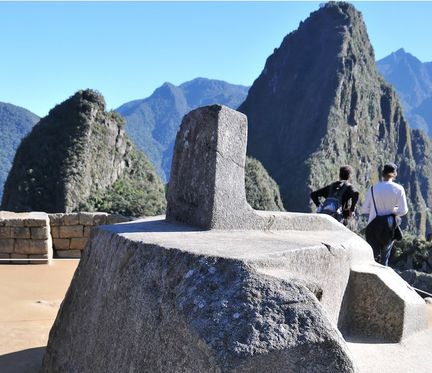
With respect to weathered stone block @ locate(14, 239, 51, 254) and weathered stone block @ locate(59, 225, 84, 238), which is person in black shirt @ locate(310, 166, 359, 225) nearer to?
weathered stone block @ locate(14, 239, 51, 254)

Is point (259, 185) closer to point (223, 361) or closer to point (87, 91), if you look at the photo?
point (87, 91)

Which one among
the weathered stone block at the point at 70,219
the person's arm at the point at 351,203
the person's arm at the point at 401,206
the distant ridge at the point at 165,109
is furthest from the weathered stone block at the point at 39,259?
the distant ridge at the point at 165,109

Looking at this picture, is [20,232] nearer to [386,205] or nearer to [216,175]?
[386,205]

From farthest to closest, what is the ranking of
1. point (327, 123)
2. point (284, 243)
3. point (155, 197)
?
1. point (327, 123)
2. point (155, 197)
3. point (284, 243)

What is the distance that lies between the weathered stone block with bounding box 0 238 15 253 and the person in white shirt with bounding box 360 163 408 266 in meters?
5.19

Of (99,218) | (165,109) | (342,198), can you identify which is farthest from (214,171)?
(165,109)

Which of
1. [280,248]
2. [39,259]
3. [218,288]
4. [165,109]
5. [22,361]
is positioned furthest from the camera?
[165,109]

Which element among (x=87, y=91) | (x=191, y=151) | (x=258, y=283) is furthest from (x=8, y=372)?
(x=87, y=91)

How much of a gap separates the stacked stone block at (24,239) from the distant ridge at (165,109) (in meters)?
106

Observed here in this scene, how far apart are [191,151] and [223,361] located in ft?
6.12

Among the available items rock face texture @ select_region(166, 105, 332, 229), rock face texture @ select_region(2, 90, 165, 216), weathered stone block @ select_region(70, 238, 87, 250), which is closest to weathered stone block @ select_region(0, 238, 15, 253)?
weathered stone block @ select_region(70, 238, 87, 250)

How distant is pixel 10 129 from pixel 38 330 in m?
77.8

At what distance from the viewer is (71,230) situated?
8695 mm

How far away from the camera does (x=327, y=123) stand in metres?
80.5
